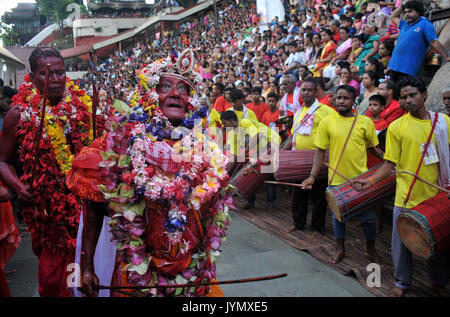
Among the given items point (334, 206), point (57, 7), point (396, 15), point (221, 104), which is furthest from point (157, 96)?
point (57, 7)

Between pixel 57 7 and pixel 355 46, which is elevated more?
pixel 57 7

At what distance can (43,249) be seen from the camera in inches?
132

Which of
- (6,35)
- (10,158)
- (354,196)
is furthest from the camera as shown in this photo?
(6,35)

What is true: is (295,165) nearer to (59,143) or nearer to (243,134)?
(243,134)

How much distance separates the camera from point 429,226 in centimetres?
349

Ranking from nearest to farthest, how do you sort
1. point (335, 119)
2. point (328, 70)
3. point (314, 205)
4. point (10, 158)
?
point (10, 158) < point (335, 119) < point (314, 205) < point (328, 70)

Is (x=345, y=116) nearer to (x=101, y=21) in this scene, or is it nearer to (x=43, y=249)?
(x=43, y=249)

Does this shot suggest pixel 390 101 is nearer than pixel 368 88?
Yes

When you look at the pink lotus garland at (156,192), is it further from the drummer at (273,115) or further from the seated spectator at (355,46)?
the seated spectator at (355,46)

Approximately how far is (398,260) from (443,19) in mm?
4848

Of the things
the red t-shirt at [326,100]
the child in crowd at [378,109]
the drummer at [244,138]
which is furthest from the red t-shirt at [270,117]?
the child in crowd at [378,109]

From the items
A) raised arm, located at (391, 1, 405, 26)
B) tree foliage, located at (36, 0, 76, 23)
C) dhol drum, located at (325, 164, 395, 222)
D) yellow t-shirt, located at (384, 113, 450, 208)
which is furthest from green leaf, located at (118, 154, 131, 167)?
tree foliage, located at (36, 0, 76, 23)

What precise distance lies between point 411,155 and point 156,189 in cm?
268

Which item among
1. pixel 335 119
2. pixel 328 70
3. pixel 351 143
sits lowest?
pixel 351 143
